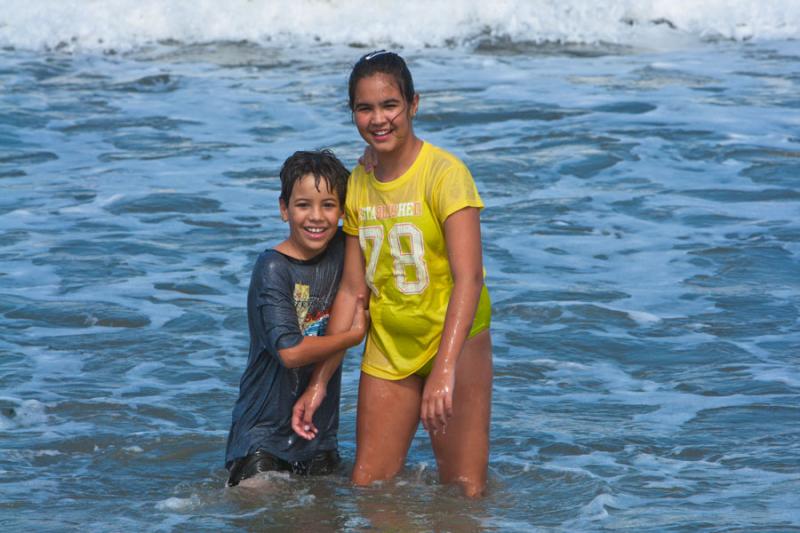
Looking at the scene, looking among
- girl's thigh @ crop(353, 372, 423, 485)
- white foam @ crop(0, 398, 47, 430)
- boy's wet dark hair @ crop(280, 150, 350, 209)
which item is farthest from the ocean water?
boy's wet dark hair @ crop(280, 150, 350, 209)

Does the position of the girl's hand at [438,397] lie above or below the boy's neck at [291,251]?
below

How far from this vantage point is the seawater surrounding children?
13.2 ft

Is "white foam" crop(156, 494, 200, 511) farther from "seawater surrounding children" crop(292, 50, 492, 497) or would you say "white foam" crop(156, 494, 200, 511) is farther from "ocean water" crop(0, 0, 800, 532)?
"seawater surrounding children" crop(292, 50, 492, 497)

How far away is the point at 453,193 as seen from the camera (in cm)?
403

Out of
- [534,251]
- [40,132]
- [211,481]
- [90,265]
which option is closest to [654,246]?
[534,251]

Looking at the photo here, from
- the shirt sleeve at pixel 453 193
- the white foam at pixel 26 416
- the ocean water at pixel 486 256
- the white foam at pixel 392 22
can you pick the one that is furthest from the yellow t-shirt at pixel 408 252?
the white foam at pixel 392 22

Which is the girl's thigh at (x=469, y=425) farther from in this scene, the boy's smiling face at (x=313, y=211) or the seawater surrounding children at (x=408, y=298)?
the boy's smiling face at (x=313, y=211)

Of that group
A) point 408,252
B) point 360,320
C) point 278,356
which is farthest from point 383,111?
point 278,356

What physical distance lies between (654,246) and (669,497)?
3.97 m

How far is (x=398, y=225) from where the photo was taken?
4.16 metres

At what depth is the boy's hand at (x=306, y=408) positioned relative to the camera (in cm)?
443

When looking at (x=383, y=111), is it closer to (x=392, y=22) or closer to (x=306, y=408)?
(x=306, y=408)

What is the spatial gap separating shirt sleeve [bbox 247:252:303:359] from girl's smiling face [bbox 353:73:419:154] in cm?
59

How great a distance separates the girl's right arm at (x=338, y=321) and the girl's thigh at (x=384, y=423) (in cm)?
14
